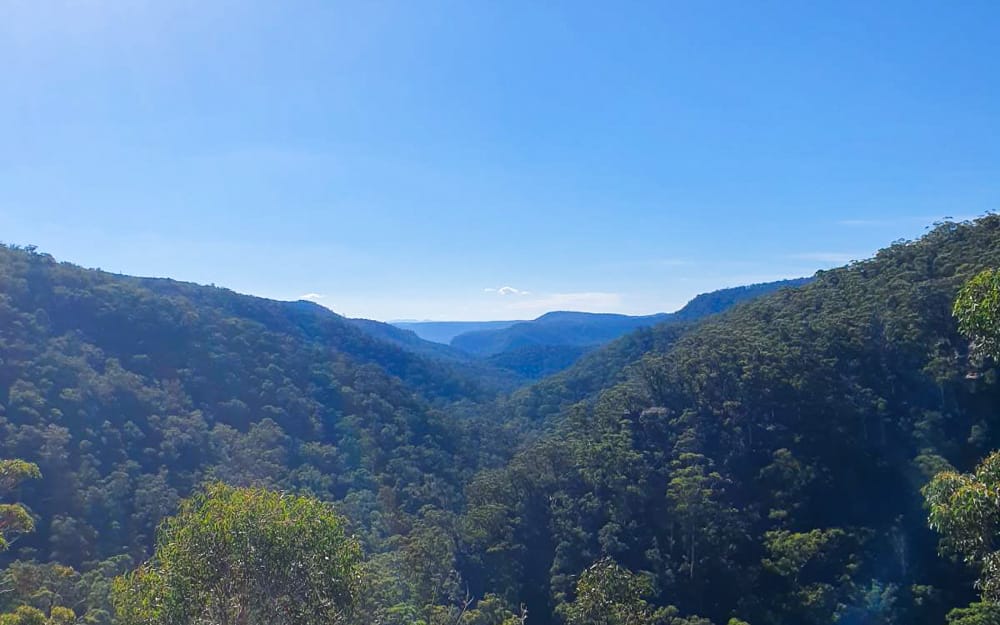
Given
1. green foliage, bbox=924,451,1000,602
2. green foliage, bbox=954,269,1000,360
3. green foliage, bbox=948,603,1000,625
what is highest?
green foliage, bbox=954,269,1000,360

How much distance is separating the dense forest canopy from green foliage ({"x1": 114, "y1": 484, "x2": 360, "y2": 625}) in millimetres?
10740

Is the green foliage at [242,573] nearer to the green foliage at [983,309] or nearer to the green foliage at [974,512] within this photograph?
the green foliage at [974,512]

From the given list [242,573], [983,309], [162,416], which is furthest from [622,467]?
[162,416]

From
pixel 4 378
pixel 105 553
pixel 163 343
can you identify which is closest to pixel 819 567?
pixel 105 553

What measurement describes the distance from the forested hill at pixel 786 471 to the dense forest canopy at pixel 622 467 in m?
0.11

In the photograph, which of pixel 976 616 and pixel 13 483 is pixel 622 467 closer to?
pixel 976 616

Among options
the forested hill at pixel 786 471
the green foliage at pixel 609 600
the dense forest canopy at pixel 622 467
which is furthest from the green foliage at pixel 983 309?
the forested hill at pixel 786 471

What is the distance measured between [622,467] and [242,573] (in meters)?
27.2

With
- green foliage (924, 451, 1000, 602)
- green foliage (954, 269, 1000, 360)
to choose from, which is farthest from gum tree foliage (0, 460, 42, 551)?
green foliage (954, 269, 1000, 360)

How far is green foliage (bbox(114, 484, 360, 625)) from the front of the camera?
8.43 m

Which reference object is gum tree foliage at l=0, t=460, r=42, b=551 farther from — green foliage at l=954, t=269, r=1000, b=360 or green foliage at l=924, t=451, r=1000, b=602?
green foliage at l=954, t=269, r=1000, b=360

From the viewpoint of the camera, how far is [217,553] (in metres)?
8.60

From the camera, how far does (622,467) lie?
33438 mm

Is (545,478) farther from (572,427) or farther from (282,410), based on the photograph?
(282,410)
